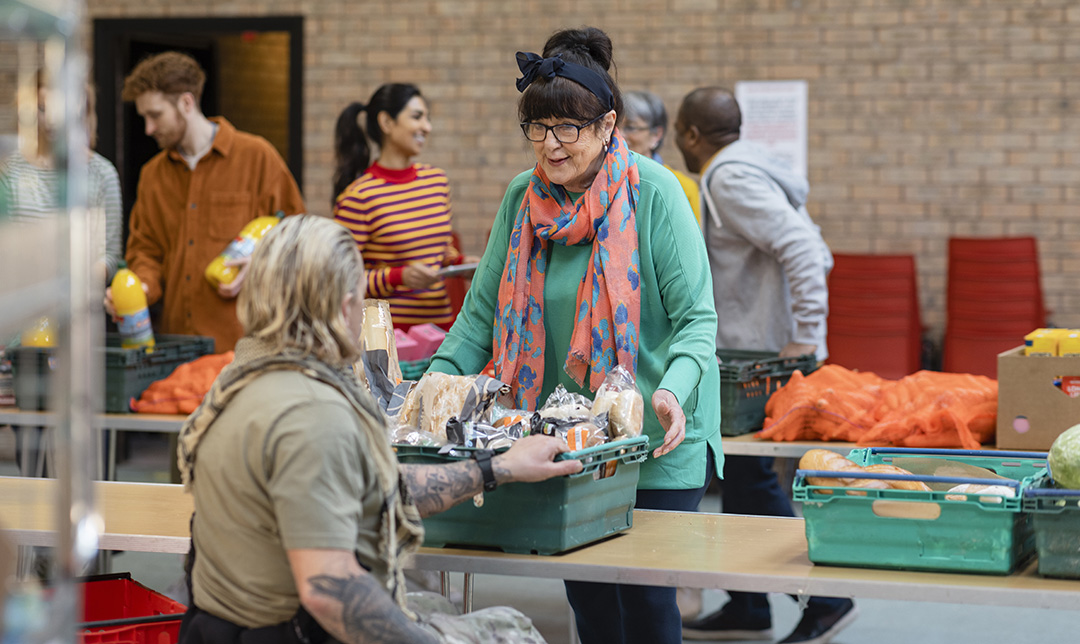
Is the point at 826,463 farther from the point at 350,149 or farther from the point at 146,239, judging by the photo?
the point at 146,239

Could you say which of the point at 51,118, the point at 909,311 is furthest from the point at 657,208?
the point at 909,311

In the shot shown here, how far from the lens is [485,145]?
27.0 ft

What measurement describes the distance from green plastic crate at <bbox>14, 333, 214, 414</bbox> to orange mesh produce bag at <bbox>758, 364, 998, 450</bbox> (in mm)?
2160

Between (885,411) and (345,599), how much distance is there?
2374 millimetres

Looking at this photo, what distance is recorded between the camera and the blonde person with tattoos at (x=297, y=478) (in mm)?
1748

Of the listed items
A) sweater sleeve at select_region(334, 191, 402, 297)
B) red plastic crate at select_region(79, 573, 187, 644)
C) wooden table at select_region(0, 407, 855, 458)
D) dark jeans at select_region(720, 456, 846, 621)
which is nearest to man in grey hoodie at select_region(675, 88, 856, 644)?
dark jeans at select_region(720, 456, 846, 621)

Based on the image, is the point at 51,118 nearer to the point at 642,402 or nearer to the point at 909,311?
the point at 642,402

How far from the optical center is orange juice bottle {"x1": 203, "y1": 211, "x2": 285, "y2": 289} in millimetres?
4625

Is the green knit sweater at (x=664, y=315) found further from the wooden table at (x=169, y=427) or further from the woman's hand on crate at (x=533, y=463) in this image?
the wooden table at (x=169, y=427)

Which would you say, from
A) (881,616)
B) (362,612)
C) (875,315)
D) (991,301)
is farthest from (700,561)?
(991,301)

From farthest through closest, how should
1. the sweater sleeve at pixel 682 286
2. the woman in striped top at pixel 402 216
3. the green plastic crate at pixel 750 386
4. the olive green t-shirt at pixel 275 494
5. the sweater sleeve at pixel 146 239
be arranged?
the sweater sleeve at pixel 146 239 < the woman in striped top at pixel 402 216 < the green plastic crate at pixel 750 386 < the sweater sleeve at pixel 682 286 < the olive green t-shirt at pixel 275 494

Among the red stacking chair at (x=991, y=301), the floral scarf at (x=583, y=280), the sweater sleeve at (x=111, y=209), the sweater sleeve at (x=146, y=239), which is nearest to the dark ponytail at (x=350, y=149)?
the sweater sleeve at (x=146, y=239)

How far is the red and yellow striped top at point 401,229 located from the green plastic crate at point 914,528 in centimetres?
260

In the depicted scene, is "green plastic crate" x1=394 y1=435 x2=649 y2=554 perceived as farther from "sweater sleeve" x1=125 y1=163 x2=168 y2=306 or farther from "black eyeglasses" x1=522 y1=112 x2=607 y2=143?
"sweater sleeve" x1=125 y1=163 x2=168 y2=306
